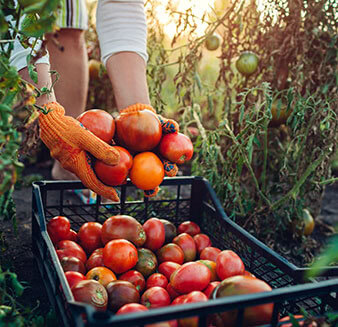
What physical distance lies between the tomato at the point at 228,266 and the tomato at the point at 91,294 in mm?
395

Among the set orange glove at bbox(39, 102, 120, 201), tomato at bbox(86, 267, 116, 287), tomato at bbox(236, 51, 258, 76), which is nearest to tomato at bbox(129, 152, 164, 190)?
orange glove at bbox(39, 102, 120, 201)

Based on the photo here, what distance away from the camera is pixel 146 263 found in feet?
4.86

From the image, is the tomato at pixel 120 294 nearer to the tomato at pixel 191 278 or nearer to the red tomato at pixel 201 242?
the tomato at pixel 191 278

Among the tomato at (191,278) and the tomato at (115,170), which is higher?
the tomato at (115,170)

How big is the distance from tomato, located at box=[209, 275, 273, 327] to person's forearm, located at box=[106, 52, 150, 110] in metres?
0.98

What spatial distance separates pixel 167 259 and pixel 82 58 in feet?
4.78

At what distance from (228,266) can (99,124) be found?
2.16ft

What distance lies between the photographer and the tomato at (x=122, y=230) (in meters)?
1.51

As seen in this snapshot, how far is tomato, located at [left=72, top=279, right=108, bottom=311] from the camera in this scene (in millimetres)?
1169

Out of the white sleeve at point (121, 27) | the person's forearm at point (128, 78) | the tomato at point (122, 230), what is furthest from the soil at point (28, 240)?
the white sleeve at point (121, 27)

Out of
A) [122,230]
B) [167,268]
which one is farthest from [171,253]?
[122,230]

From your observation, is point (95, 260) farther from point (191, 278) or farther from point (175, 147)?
point (175, 147)

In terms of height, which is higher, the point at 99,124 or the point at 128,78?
the point at 128,78

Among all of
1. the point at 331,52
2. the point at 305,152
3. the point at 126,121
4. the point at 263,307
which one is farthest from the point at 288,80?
the point at 263,307
